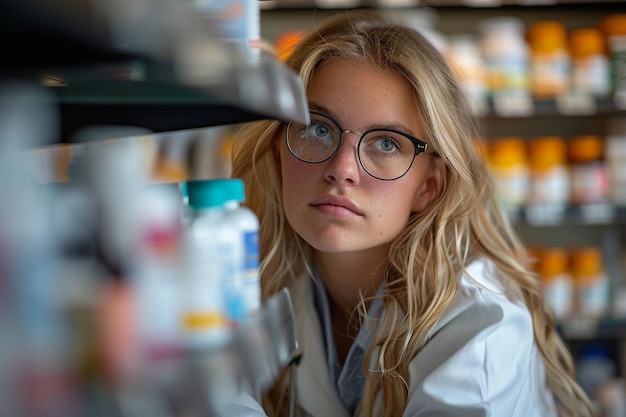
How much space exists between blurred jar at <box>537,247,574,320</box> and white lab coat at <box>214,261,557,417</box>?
1562mm

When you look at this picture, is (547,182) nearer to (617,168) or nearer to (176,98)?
(617,168)

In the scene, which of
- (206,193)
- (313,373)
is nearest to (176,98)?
(206,193)

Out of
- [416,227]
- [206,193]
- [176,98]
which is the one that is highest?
[176,98]

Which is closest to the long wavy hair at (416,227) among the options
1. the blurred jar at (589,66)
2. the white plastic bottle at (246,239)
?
the white plastic bottle at (246,239)

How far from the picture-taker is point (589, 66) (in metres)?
2.99

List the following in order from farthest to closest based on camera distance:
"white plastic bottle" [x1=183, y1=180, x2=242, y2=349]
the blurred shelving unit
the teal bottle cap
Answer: the teal bottle cap < "white plastic bottle" [x1=183, y1=180, x2=242, y2=349] < the blurred shelving unit

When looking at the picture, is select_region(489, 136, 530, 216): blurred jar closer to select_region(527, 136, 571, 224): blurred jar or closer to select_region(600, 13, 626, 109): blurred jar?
select_region(527, 136, 571, 224): blurred jar

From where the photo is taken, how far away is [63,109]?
0.89m

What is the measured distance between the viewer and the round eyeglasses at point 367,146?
4.39 feet

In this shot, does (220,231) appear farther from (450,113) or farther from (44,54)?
(450,113)

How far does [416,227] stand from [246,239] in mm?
586

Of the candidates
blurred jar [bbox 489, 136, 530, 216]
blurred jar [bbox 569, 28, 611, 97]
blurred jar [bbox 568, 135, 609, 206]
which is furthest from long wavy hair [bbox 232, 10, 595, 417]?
blurred jar [bbox 569, 28, 611, 97]

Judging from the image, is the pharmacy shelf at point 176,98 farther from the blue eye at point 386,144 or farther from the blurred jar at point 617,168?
the blurred jar at point 617,168

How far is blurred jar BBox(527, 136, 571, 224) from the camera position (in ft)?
9.78
